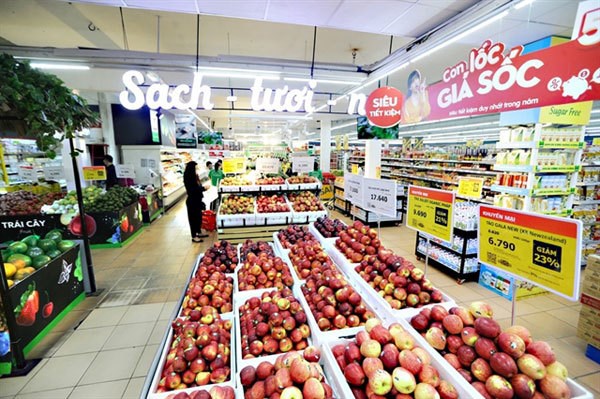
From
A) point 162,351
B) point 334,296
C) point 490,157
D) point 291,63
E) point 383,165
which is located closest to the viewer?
point 162,351

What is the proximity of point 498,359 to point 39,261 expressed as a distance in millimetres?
4380

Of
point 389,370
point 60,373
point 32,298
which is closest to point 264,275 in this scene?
point 389,370

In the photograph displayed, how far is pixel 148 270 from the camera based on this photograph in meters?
4.95

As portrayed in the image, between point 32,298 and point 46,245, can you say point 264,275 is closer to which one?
point 32,298

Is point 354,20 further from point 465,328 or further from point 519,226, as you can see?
point 465,328

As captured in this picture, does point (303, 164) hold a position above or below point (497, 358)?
above

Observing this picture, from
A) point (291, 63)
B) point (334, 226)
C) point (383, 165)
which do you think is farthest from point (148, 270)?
point (383, 165)

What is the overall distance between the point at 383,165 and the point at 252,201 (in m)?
9.42

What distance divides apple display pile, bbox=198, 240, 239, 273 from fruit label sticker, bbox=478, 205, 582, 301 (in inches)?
92.3

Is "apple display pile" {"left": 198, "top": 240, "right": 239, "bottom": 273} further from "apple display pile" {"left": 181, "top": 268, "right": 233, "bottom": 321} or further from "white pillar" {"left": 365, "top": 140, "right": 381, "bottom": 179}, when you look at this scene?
"white pillar" {"left": 365, "top": 140, "right": 381, "bottom": 179}

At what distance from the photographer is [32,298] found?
9.55ft

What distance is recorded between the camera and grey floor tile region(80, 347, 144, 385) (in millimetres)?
2603

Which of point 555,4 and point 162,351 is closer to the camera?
point 162,351

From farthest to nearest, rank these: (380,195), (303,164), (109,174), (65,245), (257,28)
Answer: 1. (109,174)
2. (303,164)
3. (257,28)
4. (65,245)
5. (380,195)
